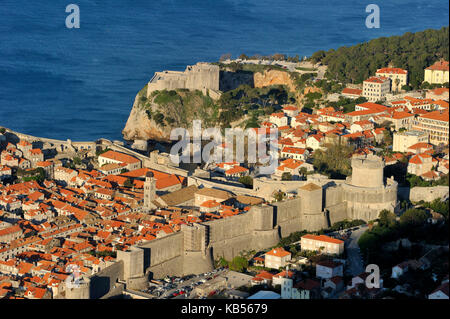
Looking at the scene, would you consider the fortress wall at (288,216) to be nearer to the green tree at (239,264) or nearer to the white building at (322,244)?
the white building at (322,244)

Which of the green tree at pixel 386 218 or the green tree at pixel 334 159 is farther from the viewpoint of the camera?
the green tree at pixel 334 159

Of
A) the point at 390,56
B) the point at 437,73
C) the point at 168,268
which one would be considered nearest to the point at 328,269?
the point at 168,268

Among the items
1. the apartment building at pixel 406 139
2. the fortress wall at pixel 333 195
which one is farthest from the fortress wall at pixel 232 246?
the apartment building at pixel 406 139

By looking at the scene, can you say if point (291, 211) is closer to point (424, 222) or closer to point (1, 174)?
point (424, 222)

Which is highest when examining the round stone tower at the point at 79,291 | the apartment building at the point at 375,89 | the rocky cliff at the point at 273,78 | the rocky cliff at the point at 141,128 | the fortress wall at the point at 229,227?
the rocky cliff at the point at 273,78

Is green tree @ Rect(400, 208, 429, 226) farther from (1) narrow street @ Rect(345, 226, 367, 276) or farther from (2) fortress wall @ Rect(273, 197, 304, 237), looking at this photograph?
(2) fortress wall @ Rect(273, 197, 304, 237)

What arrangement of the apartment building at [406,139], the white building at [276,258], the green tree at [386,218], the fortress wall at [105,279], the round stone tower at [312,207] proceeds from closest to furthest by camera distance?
1. the fortress wall at [105,279]
2. the white building at [276,258]
3. the green tree at [386,218]
4. the round stone tower at [312,207]
5. the apartment building at [406,139]
